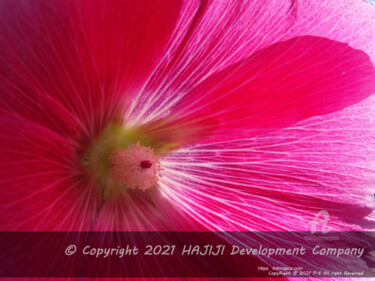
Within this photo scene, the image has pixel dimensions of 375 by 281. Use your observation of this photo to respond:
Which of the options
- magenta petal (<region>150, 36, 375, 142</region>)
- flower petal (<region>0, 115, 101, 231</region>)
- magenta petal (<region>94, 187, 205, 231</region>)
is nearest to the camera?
flower petal (<region>0, 115, 101, 231</region>)

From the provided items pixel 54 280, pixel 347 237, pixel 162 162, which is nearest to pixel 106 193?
pixel 162 162

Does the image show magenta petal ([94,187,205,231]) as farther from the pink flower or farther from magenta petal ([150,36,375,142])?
magenta petal ([150,36,375,142])

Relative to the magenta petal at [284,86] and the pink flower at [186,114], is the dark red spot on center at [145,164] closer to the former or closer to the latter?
the pink flower at [186,114]

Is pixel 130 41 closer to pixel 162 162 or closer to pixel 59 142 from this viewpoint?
pixel 59 142

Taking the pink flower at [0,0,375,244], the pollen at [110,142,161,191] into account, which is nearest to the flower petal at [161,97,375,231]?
the pink flower at [0,0,375,244]

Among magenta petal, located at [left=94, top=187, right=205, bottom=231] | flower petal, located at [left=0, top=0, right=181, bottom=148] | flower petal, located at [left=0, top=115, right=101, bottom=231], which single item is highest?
flower petal, located at [left=0, top=0, right=181, bottom=148]

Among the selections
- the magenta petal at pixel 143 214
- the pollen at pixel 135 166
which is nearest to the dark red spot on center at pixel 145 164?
the pollen at pixel 135 166

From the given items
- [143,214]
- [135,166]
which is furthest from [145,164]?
[143,214]

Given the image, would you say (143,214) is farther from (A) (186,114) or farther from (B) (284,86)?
(B) (284,86)
